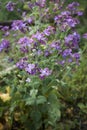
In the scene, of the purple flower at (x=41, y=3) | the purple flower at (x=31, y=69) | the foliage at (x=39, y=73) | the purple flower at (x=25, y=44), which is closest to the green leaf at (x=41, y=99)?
the foliage at (x=39, y=73)

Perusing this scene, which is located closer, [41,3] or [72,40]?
[72,40]

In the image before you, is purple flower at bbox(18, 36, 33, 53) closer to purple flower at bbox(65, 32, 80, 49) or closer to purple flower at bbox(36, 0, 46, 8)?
purple flower at bbox(65, 32, 80, 49)

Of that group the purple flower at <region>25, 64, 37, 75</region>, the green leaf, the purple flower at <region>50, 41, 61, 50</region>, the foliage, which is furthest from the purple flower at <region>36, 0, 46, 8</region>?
the green leaf

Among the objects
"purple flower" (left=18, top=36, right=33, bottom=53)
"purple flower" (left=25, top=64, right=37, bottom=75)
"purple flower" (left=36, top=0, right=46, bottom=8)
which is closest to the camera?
"purple flower" (left=25, top=64, right=37, bottom=75)

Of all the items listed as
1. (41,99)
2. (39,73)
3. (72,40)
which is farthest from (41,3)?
(41,99)

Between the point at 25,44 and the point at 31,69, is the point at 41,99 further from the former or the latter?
the point at 25,44

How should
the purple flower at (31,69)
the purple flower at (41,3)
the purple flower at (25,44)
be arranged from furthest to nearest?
the purple flower at (41,3)
the purple flower at (25,44)
the purple flower at (31,69)

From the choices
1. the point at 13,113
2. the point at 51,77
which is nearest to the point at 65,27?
the point at 51,77

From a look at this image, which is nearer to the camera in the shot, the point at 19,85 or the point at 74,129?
the point at 19,85

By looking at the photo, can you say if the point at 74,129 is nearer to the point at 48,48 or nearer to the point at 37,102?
the point at 37,102

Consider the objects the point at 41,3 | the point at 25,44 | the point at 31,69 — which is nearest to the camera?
the point at 31,69

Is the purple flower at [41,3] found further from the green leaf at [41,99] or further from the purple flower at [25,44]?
the green leaf at [41,99]
